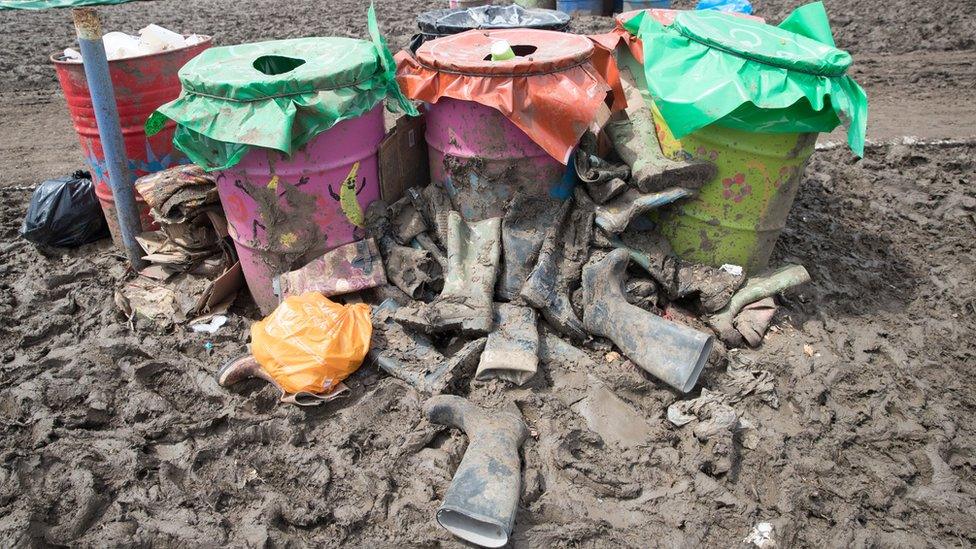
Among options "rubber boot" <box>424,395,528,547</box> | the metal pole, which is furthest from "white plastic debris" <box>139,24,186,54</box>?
"rubber boot" <box>424,395,528,547</box>

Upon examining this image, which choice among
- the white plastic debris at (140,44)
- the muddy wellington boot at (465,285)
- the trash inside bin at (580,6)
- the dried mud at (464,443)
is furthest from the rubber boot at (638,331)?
the trash inside bin at (580,6)

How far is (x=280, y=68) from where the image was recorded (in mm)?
3453

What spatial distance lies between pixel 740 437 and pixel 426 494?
52.9 inches

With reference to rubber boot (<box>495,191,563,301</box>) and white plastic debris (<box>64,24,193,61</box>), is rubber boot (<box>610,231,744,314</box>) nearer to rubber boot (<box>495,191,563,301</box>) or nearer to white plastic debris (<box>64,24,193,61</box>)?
rubber boot (<box>495,191,563,301</box>)

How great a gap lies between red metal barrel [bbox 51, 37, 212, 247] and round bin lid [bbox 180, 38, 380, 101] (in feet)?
1.42

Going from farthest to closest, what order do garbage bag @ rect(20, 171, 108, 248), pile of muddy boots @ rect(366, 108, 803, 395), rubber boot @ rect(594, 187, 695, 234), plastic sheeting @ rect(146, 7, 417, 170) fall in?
1. garbage bag @ rect(20, 171, 108, 248)
2. rubber boot @ rect(594, 187, 695, 234)
3. pile of muddy boots @ rect(366, 108, 803, 395)
4. plastic sheeting @ rect(146, 7, 417, 170)

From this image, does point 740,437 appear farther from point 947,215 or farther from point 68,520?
point 947,215

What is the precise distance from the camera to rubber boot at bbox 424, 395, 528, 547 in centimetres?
218

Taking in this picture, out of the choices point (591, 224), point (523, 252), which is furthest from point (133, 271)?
point (591, 224)

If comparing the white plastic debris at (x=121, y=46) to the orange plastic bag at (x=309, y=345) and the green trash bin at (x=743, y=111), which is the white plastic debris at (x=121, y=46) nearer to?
the orange plastic bag at (x=309, y=345)

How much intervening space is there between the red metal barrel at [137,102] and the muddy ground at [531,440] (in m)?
0.67

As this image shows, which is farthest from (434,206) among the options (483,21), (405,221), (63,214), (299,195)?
(63,214)

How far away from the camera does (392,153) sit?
3.42 meters

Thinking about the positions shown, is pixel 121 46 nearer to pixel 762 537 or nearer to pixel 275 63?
pixel 275 63
